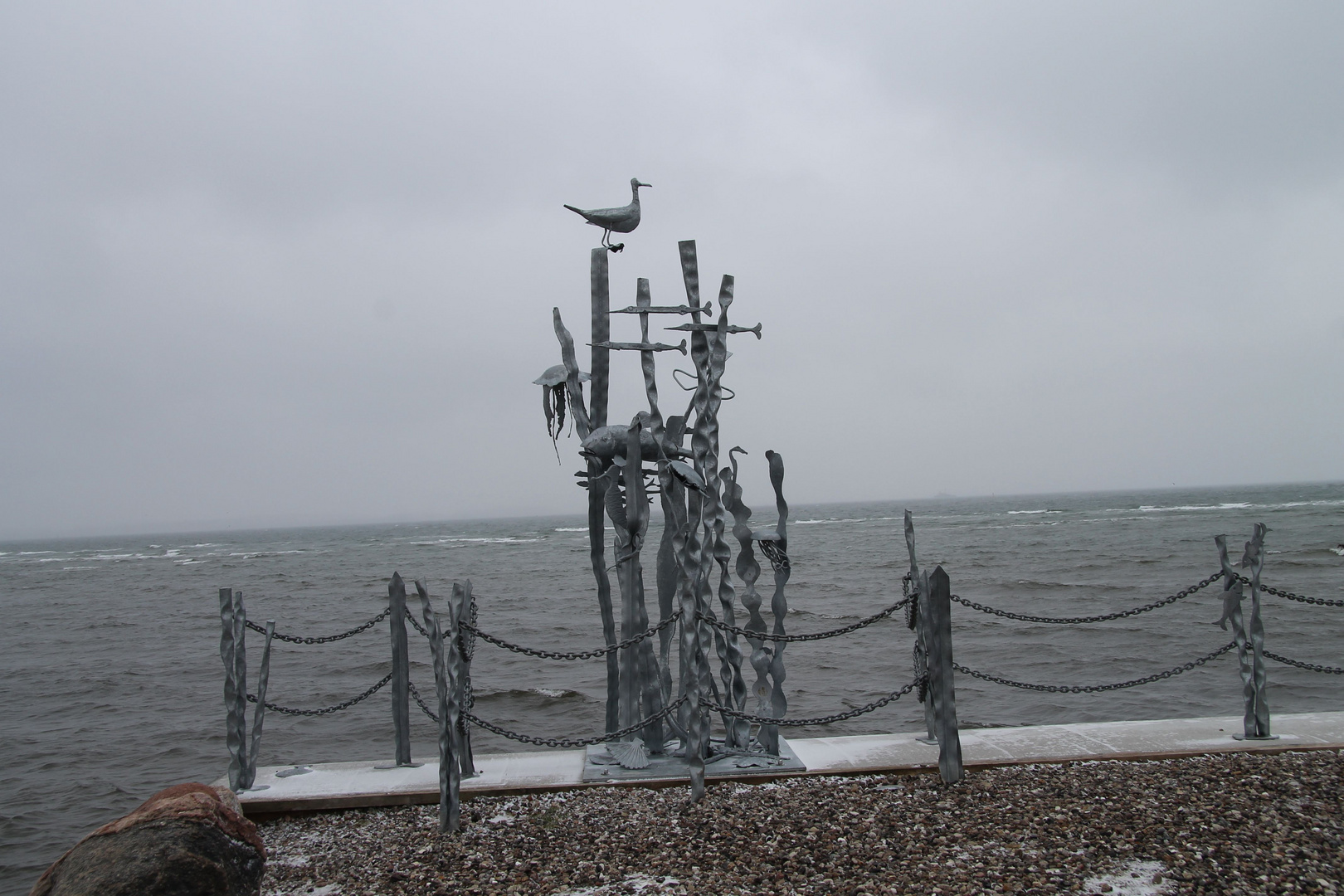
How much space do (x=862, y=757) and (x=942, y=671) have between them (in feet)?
3.17

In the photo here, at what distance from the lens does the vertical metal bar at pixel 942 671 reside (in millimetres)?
5891

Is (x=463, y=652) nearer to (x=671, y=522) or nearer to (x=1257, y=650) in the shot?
(x=671, y=522)

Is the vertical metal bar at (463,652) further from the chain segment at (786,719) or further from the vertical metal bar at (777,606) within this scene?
the vertical metal bar at (777,606)

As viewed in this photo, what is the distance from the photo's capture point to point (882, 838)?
16.2 ft

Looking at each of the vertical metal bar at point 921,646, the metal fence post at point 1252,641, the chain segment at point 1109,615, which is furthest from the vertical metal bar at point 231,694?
the metal fence post at point 1252,641

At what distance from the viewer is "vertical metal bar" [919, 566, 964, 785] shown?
232 inches

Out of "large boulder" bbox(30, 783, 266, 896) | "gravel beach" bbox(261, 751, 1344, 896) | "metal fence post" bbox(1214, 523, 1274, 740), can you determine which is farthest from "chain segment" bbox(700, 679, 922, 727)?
"large boulder" bbox(30, 783, 266, 896)

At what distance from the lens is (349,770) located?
6680mm

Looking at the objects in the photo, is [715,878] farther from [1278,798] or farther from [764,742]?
[1278,798]

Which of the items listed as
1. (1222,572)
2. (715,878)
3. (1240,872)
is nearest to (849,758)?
(715,878)

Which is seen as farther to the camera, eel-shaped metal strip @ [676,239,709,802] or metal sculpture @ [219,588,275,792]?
metal sculpture @ [219,588,275,792]

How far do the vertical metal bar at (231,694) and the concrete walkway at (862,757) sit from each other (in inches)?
7.7

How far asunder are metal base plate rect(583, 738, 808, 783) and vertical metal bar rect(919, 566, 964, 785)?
1022 mm

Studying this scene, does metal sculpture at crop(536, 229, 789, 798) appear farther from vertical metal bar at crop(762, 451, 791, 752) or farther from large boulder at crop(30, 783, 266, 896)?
large boulder at crop(30, 783, 266, 896)
